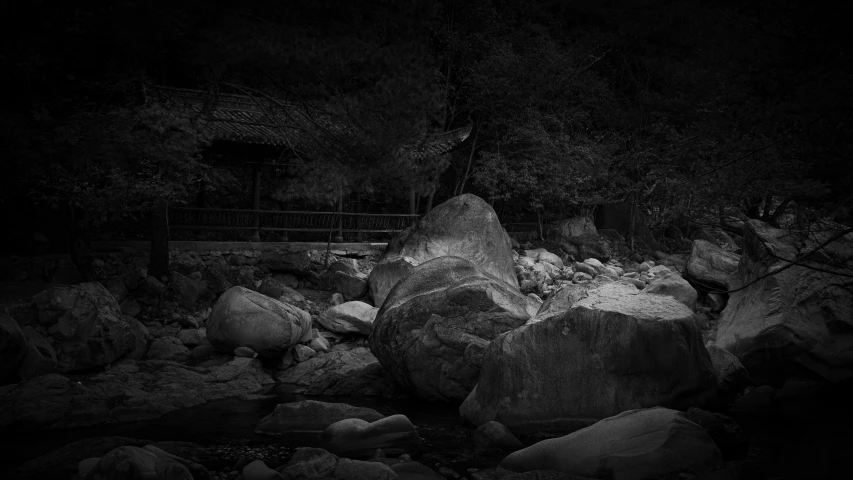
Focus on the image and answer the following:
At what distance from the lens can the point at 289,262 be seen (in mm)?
16844

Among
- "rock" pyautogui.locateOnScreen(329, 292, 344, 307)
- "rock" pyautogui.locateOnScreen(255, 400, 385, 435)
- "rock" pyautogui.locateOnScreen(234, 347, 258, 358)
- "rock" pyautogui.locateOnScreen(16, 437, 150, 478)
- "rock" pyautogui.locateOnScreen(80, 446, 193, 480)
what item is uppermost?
"rock" pyautogui.locateOnScreen(80, 446, 193, 480)

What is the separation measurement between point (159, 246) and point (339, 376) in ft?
21.7

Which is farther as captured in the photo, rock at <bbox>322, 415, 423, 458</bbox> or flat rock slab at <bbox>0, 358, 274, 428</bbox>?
flat rock slab at <bbox>0, 358, 274, 428</bbox>

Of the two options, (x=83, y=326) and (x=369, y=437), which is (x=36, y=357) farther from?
(x=369, y=437)

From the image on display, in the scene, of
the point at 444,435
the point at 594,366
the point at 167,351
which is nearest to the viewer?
the point at 594,366

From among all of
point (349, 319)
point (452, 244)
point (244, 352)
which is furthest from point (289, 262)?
point (244, 352)

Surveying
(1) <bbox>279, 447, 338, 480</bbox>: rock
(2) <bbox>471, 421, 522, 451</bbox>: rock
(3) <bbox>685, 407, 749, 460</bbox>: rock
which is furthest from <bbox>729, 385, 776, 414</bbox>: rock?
(1) <bbox>279, 447, 338, 480</bbox>: rock

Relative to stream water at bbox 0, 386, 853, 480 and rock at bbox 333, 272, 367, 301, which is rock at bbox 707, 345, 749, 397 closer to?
stream water at bbox 0, 386, 853, 480

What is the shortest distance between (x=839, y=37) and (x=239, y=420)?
7232 millimetres

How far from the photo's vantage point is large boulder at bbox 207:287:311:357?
10523 mm

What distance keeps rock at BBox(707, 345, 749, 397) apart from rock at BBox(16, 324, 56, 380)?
343 inches

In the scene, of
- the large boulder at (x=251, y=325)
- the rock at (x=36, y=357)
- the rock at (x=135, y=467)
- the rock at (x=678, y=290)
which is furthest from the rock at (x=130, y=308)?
the rock at (x=678, y=290)

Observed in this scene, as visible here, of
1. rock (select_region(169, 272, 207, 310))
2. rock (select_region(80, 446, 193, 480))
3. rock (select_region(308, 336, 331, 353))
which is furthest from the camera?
rock (select_region(169, 272, 207, 310))

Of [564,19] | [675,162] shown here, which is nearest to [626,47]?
[564,19]
